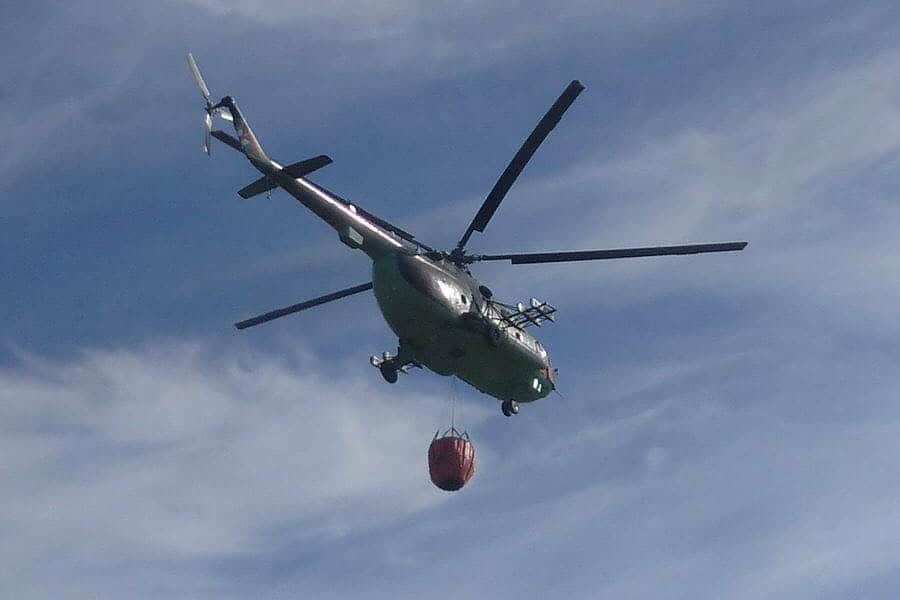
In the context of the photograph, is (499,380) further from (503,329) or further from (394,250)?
(394,250)

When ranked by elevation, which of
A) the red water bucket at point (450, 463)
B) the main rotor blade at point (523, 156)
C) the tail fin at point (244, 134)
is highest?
the tail fin at point (244, 134)

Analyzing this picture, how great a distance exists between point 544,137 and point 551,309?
824cm

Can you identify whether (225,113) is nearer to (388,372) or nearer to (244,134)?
(244,134)

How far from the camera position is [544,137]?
53781 mm

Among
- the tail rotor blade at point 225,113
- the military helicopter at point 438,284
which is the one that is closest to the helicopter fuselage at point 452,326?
the military helicopter at point 438,284

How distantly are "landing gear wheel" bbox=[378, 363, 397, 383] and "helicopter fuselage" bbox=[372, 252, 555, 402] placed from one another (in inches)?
48.5

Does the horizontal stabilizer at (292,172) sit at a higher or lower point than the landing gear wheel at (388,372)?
higher

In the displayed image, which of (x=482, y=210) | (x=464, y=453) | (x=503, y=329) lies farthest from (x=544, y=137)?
(x=464, y=453)

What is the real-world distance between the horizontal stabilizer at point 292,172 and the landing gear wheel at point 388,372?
8823 mm

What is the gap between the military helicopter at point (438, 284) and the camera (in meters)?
53.5

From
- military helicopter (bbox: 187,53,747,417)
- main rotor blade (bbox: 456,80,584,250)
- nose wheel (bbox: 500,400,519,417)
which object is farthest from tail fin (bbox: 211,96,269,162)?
A: nose wheel (bbox: 500,400,519,417)

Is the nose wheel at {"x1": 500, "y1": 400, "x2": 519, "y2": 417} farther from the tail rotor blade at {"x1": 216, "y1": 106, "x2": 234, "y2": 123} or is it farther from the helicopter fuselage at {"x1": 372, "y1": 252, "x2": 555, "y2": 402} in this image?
the tail rotor blade at {"x1": 216, "y1": 106, "x2": 234, "y2": 123}

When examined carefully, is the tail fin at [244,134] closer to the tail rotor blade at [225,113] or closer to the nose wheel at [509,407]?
the tail rotor blade at [225,113]

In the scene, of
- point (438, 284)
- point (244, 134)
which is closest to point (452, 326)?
point (438, 284)
